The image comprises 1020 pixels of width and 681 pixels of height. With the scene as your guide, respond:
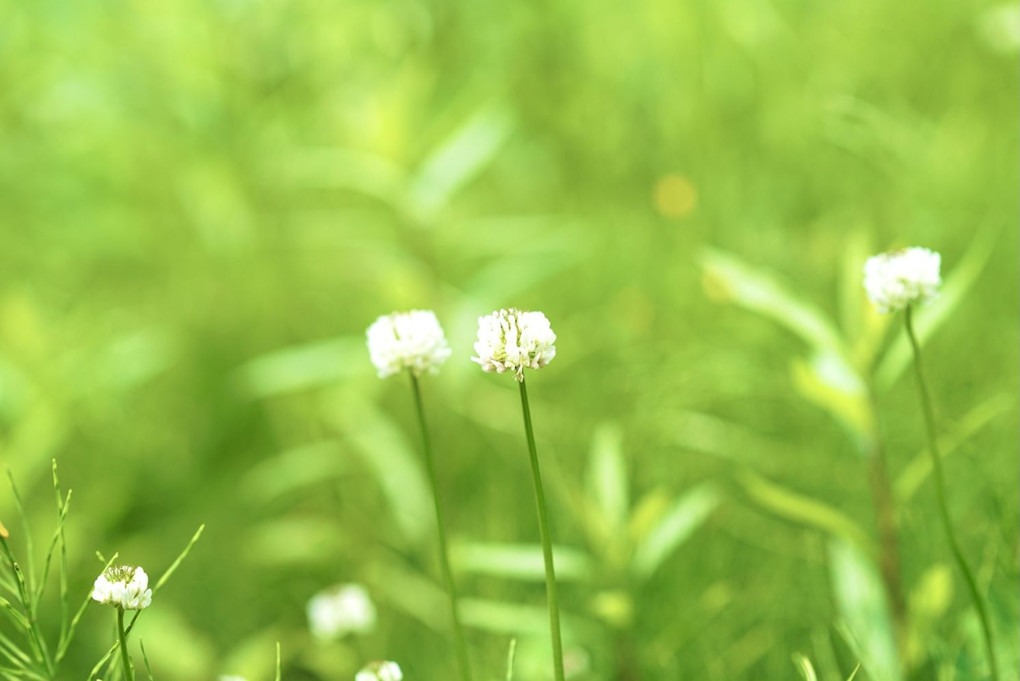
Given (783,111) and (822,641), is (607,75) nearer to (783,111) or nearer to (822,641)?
(783,111)

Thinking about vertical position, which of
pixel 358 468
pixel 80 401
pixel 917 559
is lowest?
pixel 917 559

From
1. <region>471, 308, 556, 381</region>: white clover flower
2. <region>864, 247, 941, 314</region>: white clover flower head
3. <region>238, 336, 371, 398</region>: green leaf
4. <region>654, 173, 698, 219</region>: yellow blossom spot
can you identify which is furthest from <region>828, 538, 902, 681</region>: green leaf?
<region>654, 173, 698, 219</region>: yellow blossom spot

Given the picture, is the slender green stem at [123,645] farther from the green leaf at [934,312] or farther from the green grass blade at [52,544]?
the green leaf at [934,312]

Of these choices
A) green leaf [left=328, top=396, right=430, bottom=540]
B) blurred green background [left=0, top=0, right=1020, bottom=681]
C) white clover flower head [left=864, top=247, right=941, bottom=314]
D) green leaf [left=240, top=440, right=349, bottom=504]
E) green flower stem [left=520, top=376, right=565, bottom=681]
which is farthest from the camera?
green leaf [left=240, top=440, right=349, bottom=504]

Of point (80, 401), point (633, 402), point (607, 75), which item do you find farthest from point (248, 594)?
point (607, 75)

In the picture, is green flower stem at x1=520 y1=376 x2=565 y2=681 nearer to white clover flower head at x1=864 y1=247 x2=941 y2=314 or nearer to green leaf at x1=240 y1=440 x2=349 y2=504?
white clover flower head at x1=864 y1=247 x2=941 y2=314

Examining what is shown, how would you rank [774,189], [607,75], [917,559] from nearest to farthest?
1. [917,559]
2. [774,189]
3. [607,75]

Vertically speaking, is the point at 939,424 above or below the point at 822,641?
above
